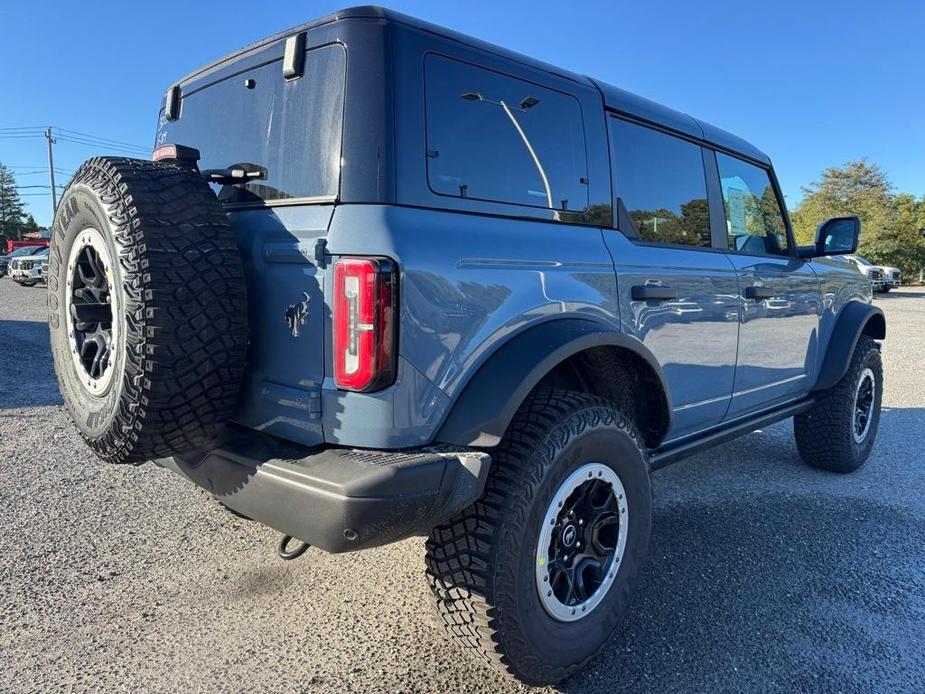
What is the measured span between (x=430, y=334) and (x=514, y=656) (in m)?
1.06

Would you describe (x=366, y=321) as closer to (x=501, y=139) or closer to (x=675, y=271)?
(x=501, y=139)

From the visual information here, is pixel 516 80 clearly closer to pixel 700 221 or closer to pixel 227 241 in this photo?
pixel 227 241

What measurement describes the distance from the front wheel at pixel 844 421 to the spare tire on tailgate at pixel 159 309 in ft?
12.9

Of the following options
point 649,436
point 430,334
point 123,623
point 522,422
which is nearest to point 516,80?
point 430,334

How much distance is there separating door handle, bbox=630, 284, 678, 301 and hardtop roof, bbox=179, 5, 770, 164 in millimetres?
789

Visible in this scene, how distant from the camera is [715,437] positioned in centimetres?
324

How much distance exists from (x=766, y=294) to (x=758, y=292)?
0.33 ft

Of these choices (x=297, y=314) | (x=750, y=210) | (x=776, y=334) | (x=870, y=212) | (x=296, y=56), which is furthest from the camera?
(x=870, y=212)

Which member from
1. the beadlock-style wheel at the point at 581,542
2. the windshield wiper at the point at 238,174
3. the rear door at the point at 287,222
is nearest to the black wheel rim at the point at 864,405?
the beadlock-style wheel at the point at 581,542

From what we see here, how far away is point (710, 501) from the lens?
3.85 m

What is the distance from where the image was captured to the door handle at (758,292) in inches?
131

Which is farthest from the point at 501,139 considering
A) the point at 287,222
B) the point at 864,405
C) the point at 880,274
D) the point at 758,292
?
the point at 880,274

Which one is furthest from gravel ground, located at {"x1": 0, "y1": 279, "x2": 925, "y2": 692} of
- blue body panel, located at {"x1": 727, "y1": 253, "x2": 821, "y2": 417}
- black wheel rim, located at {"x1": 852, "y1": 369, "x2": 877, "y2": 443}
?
blue body panel, located at {"x1": 727, "y1": 253, "x2": 821, "y2": 417}

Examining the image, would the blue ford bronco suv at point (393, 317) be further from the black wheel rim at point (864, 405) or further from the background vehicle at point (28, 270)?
the background vehicle at point (28, 270)
